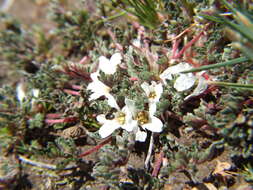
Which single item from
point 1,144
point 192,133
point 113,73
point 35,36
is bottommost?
point 1,144

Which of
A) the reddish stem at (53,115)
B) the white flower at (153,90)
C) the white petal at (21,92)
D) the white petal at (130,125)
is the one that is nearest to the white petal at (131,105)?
the white petal at (130,125)

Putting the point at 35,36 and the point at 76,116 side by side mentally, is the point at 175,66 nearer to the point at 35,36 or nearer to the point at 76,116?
the point at 76,116

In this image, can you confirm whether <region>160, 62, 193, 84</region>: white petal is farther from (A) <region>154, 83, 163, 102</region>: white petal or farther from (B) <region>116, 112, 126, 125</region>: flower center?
(B) <region>116, 112, 126, 125</region>: flower center

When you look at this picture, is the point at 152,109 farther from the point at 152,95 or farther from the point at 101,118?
the point at 101,118

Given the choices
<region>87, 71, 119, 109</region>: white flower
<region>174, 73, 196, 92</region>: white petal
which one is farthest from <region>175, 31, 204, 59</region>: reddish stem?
<region>87, 71, 119, 109</region>: white flower

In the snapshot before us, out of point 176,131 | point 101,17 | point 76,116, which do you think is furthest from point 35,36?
point 176,131
